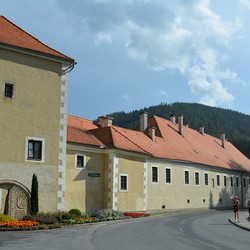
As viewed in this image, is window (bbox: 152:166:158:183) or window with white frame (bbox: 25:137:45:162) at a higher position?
window with white frame (bbox: 25:137:45:162)

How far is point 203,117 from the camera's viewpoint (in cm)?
15412

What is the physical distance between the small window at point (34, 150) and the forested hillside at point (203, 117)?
113 meters

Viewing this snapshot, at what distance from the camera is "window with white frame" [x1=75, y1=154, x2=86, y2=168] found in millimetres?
28728

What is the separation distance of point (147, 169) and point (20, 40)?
18217 mm

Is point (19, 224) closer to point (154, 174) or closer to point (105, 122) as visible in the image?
point (105, 122)

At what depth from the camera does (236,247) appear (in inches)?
532

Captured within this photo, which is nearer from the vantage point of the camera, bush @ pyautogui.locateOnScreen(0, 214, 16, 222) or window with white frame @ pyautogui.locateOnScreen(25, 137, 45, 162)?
bush @ pyautogui.locateOnScreen(0, 214, 16, 222)

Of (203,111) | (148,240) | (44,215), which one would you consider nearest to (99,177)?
(44,215)

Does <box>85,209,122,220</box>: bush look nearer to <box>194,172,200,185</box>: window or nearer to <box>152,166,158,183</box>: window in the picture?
<box>152,166,158,183</box>: window

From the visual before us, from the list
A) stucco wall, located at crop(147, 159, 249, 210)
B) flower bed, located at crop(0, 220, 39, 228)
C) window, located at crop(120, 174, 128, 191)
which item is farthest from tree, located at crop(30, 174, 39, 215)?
stucco wall, located at crop(147, 159, 249, 210)

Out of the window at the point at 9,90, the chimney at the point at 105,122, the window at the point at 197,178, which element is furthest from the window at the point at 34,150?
the window at the point at 197,178

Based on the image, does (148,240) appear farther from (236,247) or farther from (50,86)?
(50,86)

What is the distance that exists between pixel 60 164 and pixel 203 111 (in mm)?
142848

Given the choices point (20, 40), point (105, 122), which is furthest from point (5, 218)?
point (105, 122)
